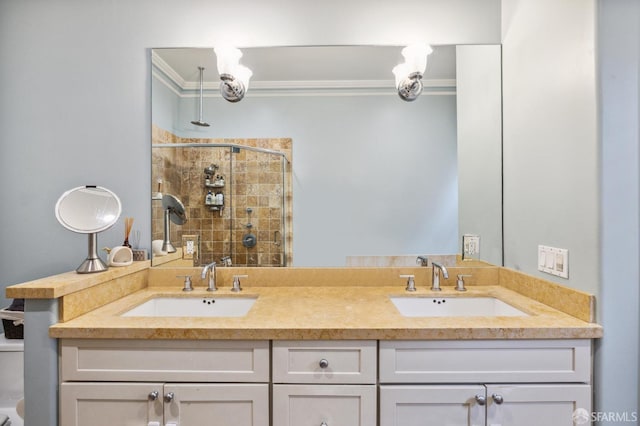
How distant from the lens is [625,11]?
1.10 meters

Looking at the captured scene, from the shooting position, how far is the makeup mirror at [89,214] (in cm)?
136

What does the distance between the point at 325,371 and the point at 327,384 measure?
45 mm

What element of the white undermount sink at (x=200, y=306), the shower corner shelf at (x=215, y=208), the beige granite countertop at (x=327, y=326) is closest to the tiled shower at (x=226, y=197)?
the shower corner shelf at (x=215, y=208)

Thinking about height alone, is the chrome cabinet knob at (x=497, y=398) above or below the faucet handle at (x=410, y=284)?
below

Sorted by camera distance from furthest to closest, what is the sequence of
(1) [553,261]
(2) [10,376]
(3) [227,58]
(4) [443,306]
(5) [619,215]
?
(3) [227,58] → (4) [443,306] → (2) [10,376] → (1) [553,261] → (5) [619,215]

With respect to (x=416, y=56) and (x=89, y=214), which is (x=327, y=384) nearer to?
(x=89, y=214)

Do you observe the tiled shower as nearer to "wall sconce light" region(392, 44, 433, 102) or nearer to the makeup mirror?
the makeup mirror

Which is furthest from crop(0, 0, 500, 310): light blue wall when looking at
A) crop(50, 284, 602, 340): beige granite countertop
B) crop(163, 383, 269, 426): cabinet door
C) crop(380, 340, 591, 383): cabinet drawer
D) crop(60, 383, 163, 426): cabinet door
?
crop(380, 340, 591, 383): cabinet drawer

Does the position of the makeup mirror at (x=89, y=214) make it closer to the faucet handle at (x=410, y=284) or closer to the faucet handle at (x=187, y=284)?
the faucet handle at (x=187, y=284)

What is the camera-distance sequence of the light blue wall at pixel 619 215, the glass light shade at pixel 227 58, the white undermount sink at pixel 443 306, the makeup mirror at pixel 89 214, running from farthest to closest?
the glass light shade at pixel 227 58 < the white undermount sink at pixel 443 306 < the makeup mirror at pixel 89 214 < the light blue wall at pixel 619 215

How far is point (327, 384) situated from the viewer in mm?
1118

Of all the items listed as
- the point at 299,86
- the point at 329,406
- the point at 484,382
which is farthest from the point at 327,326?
the point at 299,86

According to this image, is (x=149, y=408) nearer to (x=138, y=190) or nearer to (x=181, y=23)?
(x=138, y=190)

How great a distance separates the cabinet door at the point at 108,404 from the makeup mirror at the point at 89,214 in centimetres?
47
